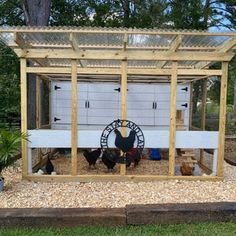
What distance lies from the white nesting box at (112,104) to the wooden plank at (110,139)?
203 centimetres

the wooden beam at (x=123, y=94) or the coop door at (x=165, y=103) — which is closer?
the wooden beam at (x=123, y=94)

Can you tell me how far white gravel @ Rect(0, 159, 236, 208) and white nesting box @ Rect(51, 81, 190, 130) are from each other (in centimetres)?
244

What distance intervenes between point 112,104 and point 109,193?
3342mm

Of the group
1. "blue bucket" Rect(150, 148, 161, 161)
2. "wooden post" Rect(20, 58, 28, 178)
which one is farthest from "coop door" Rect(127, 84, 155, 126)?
"wooden post" Rect(20, 58, 28, 178)

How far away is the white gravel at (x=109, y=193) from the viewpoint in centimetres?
486

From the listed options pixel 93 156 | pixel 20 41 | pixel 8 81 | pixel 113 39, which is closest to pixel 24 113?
pixel 20 41

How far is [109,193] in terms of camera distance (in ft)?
17.5

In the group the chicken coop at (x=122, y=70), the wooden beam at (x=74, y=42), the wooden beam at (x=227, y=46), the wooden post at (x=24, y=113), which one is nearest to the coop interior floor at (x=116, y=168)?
the chicken coop at (x=122, y=70)

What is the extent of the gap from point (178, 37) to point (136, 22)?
875 centimetres

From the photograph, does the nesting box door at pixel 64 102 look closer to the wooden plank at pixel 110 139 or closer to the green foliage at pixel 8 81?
the wooden plank at pixel 110 139

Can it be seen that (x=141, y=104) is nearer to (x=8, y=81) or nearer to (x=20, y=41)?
(x=20, y=41)

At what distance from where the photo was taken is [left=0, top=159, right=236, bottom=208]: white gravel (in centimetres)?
486

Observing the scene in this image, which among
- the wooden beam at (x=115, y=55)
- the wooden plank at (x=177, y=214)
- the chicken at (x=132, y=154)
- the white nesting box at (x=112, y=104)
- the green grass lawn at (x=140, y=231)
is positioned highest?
the wooden beam at (x=115, y=55)

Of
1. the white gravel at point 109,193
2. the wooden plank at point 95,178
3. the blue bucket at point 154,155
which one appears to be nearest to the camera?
the white gravel at point 109,193
